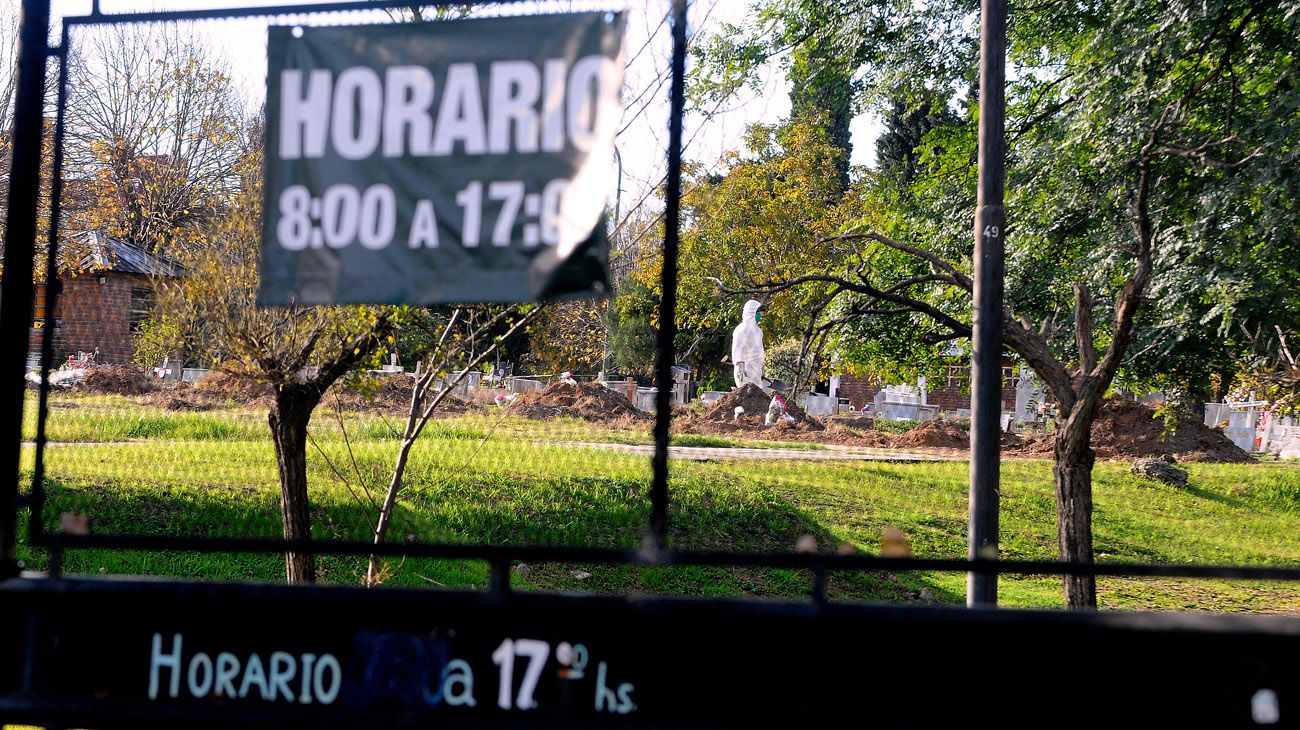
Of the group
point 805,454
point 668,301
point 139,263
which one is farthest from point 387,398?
point 805,454

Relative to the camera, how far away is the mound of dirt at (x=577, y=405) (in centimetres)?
937

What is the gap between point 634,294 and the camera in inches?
328

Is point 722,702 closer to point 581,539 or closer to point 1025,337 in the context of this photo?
point 1025,337

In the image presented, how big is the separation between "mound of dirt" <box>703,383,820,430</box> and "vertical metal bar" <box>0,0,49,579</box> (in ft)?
69.9

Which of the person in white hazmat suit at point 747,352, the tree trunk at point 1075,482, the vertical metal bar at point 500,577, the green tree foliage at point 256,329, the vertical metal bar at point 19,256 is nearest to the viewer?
the vertical metal bar at point 500,577

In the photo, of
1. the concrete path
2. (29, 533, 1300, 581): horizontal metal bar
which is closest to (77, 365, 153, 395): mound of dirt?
(29, 533, 1300, 581): horizontal metal bar

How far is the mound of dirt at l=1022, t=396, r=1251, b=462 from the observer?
24750mm

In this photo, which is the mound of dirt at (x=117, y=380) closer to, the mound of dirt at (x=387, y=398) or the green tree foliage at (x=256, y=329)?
the green tree foliage at (x=256, y=329)

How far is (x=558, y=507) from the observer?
11.9 m

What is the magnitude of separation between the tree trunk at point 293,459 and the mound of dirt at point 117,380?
90cm

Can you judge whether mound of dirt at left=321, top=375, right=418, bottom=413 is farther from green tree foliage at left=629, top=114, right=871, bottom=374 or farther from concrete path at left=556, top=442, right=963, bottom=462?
green tree foliage at left=629, top=114, right=871, bottom=374

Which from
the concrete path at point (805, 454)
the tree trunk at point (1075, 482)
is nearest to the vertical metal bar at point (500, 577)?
the tree trunk at point (1075, 482)

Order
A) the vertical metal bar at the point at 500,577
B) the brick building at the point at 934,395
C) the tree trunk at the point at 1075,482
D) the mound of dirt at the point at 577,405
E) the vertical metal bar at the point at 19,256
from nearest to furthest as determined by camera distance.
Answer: the vertical metal bar at the point at 500,577 → the vertical metal bar at the point at 19,256 → the tree trunk at the point at 1075,482 → the mound of dirt at the point at 577,405 → the brick building at the point at 934,395

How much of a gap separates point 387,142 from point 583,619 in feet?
6.31
